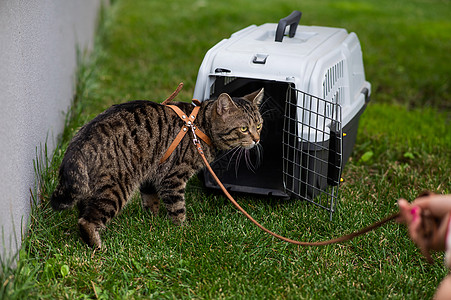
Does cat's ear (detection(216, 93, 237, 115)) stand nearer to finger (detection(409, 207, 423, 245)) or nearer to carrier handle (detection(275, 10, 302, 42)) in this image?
carrier handle (detection(275, 10, 302, 42))

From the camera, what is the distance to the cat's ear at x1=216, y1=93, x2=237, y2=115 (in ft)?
9.36

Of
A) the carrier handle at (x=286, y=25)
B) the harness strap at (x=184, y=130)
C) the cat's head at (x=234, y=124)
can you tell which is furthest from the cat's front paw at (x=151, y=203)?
the carrier handle at (x=286, y=25)

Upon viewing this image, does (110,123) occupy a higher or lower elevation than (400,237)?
higher

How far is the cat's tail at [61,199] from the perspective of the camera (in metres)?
2.54

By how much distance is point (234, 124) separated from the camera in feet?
9.67

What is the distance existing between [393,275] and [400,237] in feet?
1.25

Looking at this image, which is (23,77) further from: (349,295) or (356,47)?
(356,47)

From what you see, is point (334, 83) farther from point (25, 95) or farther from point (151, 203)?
point (25, 95)

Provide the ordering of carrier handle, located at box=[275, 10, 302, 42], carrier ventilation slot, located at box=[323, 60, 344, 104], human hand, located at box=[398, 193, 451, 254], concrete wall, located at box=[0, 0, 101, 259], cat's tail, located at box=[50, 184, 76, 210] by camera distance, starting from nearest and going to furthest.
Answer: human hand, located at box=[398, 193, 451, 254], concrete wall, located at box=[0, 0, 101, 259], cat's tail, located at box=[50, 184, 76, 210], carrier ventilation slot, located at box=[323, 60, 344, 104], carrier handle, located at box=[275, 10, 302, 42]

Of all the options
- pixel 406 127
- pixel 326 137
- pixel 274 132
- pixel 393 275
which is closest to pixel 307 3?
pixel 406 127

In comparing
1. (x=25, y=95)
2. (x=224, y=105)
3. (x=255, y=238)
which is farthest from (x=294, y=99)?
(x=25, y=95)

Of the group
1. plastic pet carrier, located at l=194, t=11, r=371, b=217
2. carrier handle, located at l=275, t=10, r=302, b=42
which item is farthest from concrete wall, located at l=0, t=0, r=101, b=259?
carrier handle, located at l=275, t=10, r=302, b=42

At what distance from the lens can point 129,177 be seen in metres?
2.71

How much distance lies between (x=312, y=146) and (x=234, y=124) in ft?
1.55
